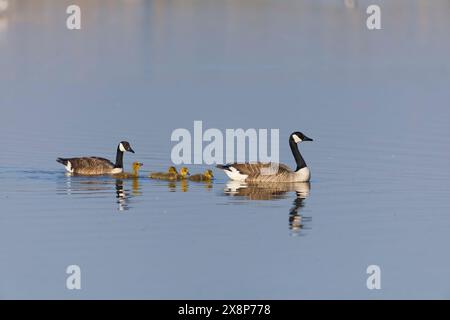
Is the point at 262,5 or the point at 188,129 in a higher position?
the point at 262,5

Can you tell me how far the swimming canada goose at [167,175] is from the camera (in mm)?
19406

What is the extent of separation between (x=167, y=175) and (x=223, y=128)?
4.83 meters

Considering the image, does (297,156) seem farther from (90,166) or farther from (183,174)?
(90,166)

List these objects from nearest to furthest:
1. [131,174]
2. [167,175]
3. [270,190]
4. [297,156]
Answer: [167,175], [270,190], [131,174], [297,156]

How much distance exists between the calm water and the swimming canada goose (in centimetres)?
16

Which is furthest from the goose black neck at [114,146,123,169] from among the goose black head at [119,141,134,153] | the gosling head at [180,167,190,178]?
the gosling head at [180,167,190,178]

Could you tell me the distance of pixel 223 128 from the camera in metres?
24.2

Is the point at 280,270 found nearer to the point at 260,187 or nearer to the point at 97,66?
the point at 260,187

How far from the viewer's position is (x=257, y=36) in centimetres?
3859

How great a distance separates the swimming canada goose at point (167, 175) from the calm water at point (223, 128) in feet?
0.54

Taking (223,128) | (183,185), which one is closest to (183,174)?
(183,185)
